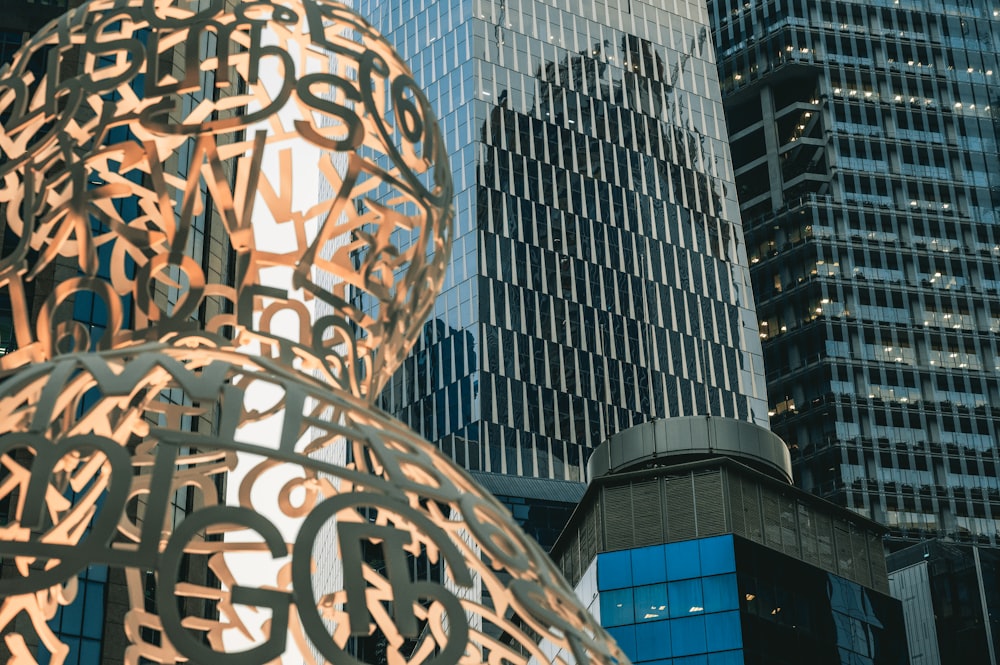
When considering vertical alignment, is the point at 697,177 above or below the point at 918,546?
above

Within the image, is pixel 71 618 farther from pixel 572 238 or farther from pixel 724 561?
pixel 572 238

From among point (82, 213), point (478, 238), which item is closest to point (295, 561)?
point (82, 213)

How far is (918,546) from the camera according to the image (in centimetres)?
6925

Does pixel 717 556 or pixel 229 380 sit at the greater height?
pixel 717 556

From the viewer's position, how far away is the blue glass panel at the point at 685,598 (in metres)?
39.6

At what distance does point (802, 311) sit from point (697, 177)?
10.3 meters

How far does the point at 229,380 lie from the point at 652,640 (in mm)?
33725

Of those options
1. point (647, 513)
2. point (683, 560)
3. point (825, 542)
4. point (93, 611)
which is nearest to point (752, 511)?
point (683, 560)

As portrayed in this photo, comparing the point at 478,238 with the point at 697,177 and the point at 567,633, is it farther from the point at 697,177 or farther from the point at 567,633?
the point at 567,633

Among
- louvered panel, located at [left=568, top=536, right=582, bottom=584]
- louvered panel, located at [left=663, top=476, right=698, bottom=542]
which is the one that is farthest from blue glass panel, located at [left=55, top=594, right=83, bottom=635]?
louvered panel, located at [left=663, top=476, right=698, bottom=542]

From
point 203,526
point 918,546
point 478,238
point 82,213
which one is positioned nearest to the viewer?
point 203,526

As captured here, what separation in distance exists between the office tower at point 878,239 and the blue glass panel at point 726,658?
46.9 meters

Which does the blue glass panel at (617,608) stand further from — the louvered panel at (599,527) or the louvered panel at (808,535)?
the louvered panel at (808,535)

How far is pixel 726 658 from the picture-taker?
38.5 meters
